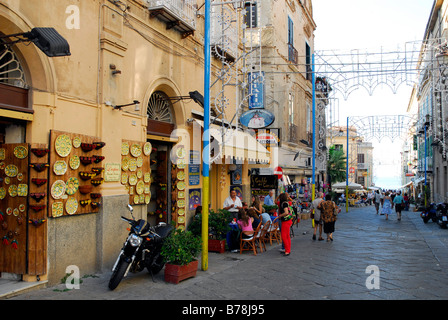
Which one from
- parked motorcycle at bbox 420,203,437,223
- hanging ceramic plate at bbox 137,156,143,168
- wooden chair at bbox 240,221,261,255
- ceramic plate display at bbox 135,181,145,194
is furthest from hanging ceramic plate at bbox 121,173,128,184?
parked motorcycle at bbox 420,203,437,223

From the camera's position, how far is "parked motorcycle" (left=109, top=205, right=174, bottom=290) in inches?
251

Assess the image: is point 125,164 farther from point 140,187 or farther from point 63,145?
point 63,145

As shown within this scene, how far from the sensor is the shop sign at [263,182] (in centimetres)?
1527

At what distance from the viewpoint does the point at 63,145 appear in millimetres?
6742

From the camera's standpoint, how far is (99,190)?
760 centimetres

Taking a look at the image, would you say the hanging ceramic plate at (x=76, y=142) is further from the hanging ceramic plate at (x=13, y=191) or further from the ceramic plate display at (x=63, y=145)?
the hanging ceramic plate at (x=13, y=191)

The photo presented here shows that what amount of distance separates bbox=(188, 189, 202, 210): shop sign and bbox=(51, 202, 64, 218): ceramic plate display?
4908mm

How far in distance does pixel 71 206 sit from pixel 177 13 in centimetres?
575

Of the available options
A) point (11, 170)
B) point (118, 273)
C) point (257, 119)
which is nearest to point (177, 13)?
point (257, 119)

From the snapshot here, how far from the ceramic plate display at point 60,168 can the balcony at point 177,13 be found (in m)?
4.54

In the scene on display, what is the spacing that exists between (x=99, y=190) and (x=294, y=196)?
47.5 feet

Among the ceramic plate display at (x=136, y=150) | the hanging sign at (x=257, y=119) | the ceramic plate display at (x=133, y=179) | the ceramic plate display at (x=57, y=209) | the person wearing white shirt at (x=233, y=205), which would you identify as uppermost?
the hanging sign at (x=257, y=119)

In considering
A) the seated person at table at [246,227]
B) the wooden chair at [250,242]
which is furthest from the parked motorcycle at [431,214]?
the seated person at table at [246,227]

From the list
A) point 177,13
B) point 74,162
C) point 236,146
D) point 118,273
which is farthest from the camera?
point 236,146
